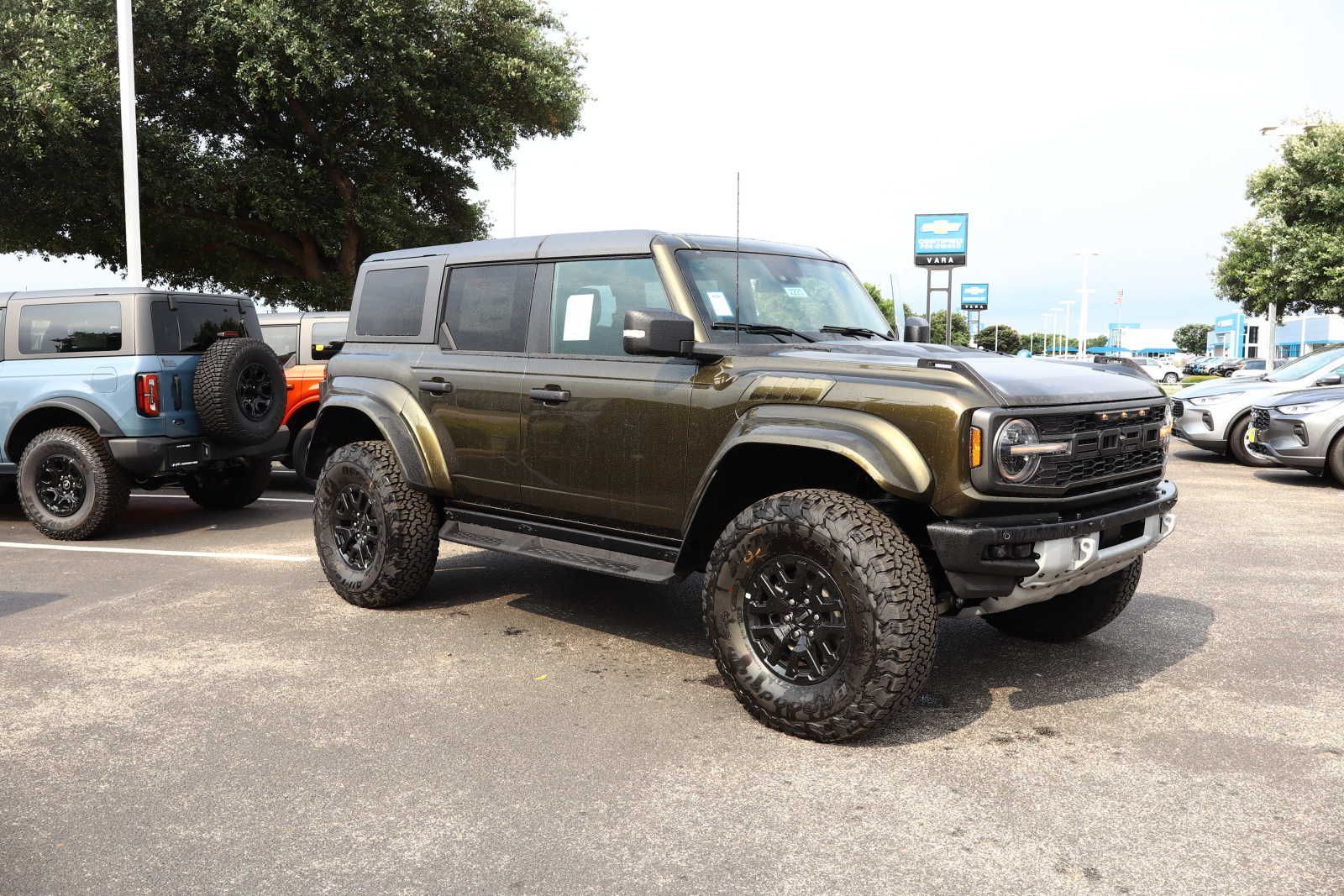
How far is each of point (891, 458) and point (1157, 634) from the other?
101 inches

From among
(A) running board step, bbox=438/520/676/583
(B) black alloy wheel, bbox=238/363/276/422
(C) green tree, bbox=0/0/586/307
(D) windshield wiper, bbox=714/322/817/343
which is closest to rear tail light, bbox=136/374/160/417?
(B) black alloy wheel, bbox=238/363/276/422

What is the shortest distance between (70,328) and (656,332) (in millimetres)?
6371

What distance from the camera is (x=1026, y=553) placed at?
12.6 ft

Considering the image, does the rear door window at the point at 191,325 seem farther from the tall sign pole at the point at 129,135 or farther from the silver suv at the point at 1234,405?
the silver suv at the point at 1234,405

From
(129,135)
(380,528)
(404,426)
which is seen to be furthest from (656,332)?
(129,135)

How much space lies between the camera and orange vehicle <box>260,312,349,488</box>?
11.0m

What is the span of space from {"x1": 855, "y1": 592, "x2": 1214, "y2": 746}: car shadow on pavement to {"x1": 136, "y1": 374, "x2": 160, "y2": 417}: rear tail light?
6.19 meters

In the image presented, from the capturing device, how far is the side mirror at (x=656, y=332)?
14.2 feet

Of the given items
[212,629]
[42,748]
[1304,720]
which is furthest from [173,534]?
[1304,720]

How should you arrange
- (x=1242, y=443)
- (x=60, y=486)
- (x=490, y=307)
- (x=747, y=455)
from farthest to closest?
1. (x=1242, y=443)
2. (x=60, y=486)
3. (x=490, y=307)
4. (x=747, y=455)

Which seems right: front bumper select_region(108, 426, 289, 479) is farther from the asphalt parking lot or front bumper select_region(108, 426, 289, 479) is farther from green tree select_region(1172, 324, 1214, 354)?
green tree select_region(1172, 324, 1214, 354)

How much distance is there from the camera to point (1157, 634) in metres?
5.52

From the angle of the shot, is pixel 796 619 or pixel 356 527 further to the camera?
pixel 356 527

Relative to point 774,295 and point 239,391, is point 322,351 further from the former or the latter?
point 774,295
